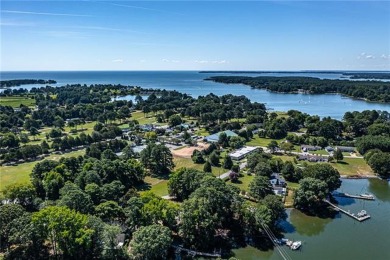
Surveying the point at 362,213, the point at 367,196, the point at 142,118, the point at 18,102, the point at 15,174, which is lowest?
the point at 142,118

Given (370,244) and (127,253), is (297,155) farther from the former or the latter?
(127,253)

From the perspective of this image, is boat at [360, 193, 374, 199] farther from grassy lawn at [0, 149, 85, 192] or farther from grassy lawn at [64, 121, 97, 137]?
grassy lawn at [64, 121, 97, 137]

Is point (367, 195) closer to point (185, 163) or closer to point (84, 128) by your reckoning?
point (185, 163)

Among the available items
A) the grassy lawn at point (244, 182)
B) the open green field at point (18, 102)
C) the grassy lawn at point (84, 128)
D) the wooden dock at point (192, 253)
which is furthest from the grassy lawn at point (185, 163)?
the open green field at point (18, 102)

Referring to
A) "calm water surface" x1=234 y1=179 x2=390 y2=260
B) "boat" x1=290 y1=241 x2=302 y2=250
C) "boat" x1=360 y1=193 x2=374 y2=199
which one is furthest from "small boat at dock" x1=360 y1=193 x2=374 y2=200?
"boat" x1=290 y1=241 x2=302 y2=250

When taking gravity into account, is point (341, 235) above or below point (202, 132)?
above

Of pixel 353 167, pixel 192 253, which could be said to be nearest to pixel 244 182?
pixel 192 253
